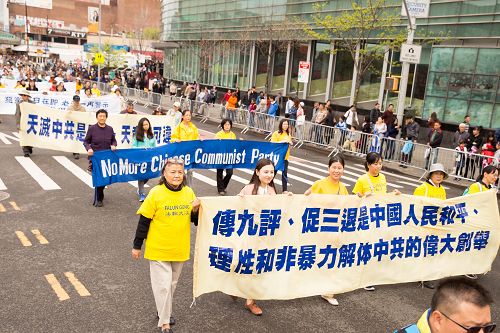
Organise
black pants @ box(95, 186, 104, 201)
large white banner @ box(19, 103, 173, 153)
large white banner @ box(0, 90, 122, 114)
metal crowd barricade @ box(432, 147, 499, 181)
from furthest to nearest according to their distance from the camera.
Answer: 1. large white banner @ box(0, 90, 122, 114)
2. metal crowd barricade @ box(432, 147, 499, 181)
3. large white banner @ box(19, 103, 173, 153)
4. black pants @ box(95, 186, 104, 201)

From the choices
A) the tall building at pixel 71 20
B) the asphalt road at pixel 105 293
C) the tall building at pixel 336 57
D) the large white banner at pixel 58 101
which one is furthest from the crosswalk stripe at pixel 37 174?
the tall building at pixel 71 20

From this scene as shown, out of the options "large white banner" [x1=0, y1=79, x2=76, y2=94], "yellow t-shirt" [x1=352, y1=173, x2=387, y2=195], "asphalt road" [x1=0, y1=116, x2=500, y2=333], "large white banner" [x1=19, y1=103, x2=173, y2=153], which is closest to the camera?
"asphalt road" [x1=0, y1=116, x2=500, y2=333]

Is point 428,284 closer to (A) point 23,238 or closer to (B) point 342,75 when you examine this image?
(A) point 23,238

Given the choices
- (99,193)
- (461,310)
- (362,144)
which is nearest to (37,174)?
(99,193)

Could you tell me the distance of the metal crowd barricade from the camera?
14672mm

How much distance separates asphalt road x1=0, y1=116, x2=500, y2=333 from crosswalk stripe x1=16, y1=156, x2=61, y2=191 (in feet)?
3.82

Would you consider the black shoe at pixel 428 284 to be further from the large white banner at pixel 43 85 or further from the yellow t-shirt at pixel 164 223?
the large white banner at pixel 43 85

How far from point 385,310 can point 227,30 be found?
37.7 m

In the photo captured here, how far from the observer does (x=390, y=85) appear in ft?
60.8

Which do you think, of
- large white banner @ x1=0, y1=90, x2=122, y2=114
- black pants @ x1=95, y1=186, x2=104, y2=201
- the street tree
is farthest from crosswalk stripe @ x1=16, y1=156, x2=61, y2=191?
the street tree

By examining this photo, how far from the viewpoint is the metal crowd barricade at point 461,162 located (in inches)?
578

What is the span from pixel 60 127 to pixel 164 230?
Result: 33.7 ft

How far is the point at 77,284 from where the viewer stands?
6125 mm

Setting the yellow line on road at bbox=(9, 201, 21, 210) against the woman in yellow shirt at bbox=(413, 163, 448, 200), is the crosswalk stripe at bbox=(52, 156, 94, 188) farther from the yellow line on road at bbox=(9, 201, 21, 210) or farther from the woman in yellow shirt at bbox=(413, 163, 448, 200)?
the woman in yellow shirt at bbox=(413, 163, 448, 200)
